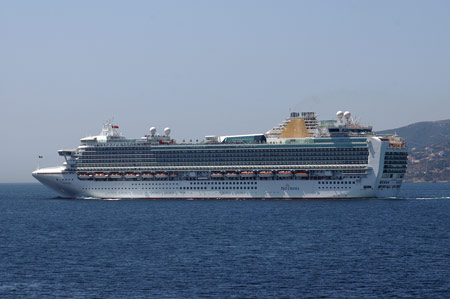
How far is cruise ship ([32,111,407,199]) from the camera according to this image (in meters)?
110

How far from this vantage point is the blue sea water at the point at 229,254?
44.8 meters

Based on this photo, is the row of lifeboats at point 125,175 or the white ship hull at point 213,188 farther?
the row of lifeboats at point 125,175

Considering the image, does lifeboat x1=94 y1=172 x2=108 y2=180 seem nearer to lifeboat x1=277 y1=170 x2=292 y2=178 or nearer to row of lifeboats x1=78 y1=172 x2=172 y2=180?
row of lifeboats x1=78 y1=172 x2=172 y2=180

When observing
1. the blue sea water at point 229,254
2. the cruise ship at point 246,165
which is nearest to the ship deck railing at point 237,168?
the cruise ship at point 246,165

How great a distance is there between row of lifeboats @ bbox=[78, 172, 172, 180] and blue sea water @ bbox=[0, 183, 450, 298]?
75.2 ft

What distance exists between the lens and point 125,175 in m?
119

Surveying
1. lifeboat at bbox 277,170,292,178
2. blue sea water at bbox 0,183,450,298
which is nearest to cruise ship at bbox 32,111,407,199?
lifeboat at bbox 277,170,292,178

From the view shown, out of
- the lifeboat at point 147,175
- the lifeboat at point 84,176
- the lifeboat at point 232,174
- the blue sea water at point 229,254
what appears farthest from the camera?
the lifeboat at point 84,176

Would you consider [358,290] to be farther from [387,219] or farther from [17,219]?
[17,219]

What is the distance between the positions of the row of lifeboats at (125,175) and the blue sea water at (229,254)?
22.9 m

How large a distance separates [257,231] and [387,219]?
18958 mm

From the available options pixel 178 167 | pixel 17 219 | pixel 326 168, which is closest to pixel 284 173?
pixel 326 168

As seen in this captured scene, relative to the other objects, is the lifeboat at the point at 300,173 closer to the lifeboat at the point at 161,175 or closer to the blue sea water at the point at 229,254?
the blue sea water at the point at 229,254

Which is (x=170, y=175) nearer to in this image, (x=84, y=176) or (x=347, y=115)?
(x=84, y=176)
